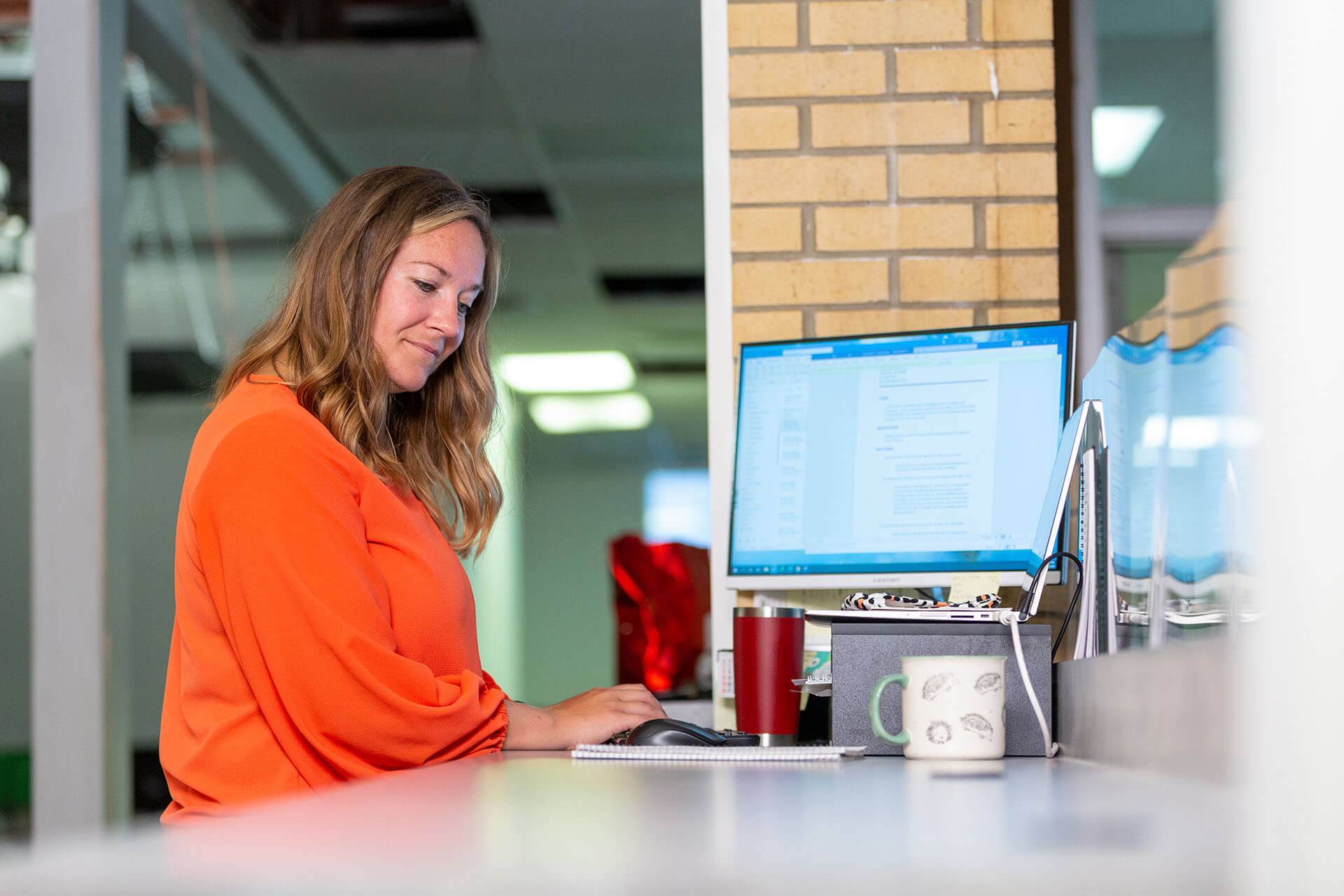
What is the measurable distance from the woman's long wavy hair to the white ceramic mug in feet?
2.36

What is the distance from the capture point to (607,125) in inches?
191

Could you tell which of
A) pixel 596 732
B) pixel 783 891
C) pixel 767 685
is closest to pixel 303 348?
pixel 596 732

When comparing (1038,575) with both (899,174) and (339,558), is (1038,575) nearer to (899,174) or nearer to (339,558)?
(339,558)

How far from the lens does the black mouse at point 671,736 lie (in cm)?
128

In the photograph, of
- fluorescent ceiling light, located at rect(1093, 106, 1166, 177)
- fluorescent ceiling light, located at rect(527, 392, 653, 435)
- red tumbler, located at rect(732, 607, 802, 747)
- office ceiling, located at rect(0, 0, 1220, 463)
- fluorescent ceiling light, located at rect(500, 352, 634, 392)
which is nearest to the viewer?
red tumbler, located at rect(732, 607, 802, 747)

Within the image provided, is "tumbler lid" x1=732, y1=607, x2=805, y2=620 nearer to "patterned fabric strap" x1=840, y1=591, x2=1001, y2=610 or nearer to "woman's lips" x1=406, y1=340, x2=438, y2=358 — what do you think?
"patterned fabric strap" x1=840, y1=591, x2=1001, y2=610

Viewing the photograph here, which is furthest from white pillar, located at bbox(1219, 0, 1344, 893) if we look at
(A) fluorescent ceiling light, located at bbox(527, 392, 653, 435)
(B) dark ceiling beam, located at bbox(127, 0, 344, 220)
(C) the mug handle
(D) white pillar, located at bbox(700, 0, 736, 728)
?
(A) fluorescent ceiling light, located at bbox(527, 392, 653, 435)

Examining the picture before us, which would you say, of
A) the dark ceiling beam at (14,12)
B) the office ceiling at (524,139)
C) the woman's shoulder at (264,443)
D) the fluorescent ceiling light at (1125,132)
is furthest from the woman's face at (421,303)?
the fluorescent ceiling light at (1125,132)

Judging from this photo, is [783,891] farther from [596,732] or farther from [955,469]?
[955,469]

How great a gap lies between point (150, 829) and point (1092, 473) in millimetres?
1041

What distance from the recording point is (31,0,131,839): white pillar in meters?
2.53

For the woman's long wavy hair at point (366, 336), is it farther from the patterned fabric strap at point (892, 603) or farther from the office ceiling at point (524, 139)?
the office ceiling at point (524, 139)

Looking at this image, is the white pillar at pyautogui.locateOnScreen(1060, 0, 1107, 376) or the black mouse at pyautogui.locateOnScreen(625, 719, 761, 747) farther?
the white pillar at pyautogui.locateOnScreen(1060, 0, 1107, 376)

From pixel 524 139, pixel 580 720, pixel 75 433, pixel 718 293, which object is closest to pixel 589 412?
pixel 524 139
